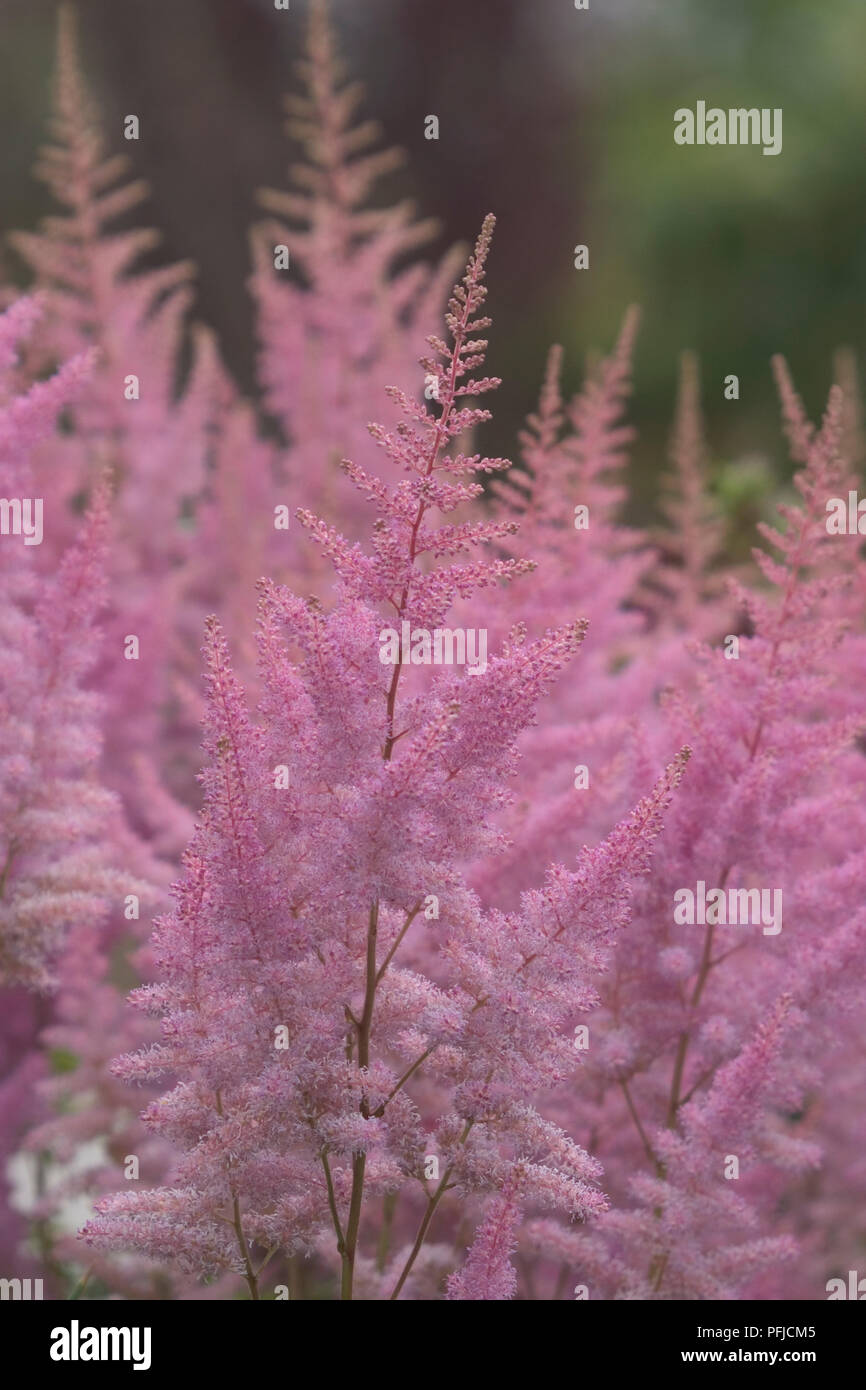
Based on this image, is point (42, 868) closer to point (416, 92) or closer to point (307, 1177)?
point (307, 1177)

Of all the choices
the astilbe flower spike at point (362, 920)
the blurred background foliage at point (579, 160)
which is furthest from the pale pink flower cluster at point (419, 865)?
the blurred background foliage at point (579, 160)

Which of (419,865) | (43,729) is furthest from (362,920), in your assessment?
(43,729)

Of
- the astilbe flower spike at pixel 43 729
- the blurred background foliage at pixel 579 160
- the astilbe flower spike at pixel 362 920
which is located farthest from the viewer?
the blurred background foliage at pixel 579 160

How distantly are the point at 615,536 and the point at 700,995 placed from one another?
35.0 inches

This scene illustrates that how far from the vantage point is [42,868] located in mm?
1822

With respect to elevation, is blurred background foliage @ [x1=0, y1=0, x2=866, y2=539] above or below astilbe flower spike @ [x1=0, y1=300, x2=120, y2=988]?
above

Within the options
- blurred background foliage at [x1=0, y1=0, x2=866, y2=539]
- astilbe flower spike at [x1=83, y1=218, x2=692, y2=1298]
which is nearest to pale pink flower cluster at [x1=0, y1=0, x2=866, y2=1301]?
astilbe flower spike at [x1=83, y1=218, x2=692, y2=1298]

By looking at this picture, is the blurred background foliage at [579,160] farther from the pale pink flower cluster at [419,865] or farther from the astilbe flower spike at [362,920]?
the astilbe flower spike at [362,920]

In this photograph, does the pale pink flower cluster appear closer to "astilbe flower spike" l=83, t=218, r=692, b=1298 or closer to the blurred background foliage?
"astilbe flower spike" l=83, t=218, r=692, b=1298

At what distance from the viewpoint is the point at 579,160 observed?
10523mm

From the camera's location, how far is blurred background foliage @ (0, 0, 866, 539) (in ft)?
30.6

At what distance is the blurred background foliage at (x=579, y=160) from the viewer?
933 cm

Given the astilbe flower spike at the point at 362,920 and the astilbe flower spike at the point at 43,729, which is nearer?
the astilbe flower spike at the point at 362,920

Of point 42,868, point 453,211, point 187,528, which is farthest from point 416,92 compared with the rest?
point 42,868
